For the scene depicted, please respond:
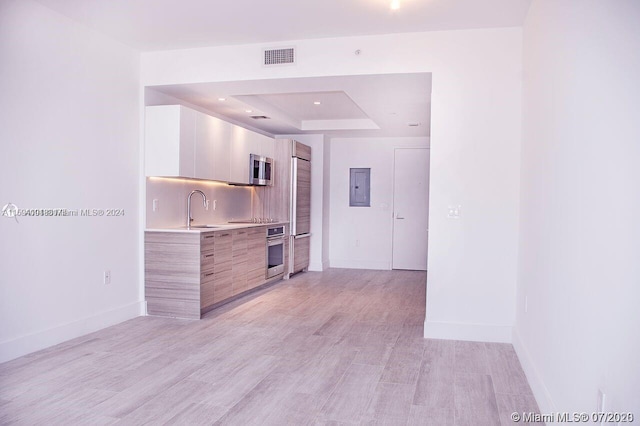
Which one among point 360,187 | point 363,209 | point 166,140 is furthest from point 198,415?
point 360,187

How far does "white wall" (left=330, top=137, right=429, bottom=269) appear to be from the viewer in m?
8.52

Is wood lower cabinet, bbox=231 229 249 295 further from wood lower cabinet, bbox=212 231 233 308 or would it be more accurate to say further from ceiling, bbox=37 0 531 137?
ceiling, bbox=37 0 531 137

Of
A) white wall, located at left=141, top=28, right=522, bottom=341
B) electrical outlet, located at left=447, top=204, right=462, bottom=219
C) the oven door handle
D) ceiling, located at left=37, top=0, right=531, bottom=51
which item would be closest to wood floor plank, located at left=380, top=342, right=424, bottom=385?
white wall, located at left=141, top=28, right=522, bottom=341

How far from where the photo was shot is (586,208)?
1908 millimetres

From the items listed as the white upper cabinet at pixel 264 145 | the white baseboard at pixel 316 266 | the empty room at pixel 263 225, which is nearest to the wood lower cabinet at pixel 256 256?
the empty room at pixel 263 225

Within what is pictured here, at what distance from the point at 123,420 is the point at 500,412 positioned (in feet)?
6.49

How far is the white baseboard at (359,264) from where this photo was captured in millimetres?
8492

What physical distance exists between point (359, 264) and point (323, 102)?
337 centimetres

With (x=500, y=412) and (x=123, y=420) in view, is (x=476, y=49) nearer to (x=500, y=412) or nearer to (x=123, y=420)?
(x=500, y=412)

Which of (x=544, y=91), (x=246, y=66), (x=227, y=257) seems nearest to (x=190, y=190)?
(x=227, y=257)

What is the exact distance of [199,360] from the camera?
136 inches

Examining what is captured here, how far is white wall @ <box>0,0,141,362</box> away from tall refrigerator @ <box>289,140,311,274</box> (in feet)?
9.30

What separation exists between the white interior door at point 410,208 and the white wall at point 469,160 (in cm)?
425

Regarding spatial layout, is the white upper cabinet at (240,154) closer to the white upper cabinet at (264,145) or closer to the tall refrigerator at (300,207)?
the white upper cabinet at (264,145)
